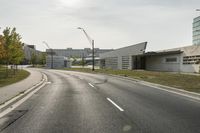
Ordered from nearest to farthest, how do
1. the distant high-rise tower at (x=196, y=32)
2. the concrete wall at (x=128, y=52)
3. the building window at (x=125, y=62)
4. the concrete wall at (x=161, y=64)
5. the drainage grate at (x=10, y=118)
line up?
the drainage grate at (x=10, y=118), the concrete wall at (x=161, y=64), the concrete wall at (x=128, y=52), the building window at (x=125, y=62), the distant high-rise tower at (x=196, y=32)

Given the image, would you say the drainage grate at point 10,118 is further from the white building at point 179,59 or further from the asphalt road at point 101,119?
the white building at point 179,59

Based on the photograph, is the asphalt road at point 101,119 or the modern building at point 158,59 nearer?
the asphalt road at point 101,119

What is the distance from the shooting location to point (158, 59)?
6306 cm

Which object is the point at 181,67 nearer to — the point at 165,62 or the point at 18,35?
the point at 165,62

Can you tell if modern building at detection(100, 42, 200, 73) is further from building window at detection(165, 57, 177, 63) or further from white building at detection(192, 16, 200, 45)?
white building at detection(192, 16, 200, 45)

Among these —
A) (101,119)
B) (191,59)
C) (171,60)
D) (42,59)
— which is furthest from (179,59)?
(42,59)

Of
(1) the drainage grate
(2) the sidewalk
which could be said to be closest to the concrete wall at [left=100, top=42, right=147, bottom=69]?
(2) the sidewalk

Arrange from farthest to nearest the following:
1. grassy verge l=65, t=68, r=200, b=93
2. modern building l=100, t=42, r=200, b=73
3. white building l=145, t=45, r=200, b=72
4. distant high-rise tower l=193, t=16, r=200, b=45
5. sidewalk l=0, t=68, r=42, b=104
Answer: distant high-rise tower l=193, t=16, r=200, b=45
modern building l=100, t=42, r=200, b=73
white building l=145, t=45, r=200, b=72
grassy verge l=65, t=68, r=200, b=93
sidewalk l=0, t=68, r=42, b=104

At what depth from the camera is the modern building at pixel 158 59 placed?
161ft

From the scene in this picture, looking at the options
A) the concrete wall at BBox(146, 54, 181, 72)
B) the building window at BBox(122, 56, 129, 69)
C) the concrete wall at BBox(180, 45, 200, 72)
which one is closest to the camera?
the concrete wall at BBox(180, 45, 200, 72)

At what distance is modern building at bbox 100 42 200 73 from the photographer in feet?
161

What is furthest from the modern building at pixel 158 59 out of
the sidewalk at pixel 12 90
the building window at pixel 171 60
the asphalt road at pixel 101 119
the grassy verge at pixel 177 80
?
the asphalt road at pixel 101 119

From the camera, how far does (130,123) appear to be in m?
8.81

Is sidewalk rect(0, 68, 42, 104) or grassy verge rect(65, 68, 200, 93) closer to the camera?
sidewalk rect(0, 68, 42, 104)
